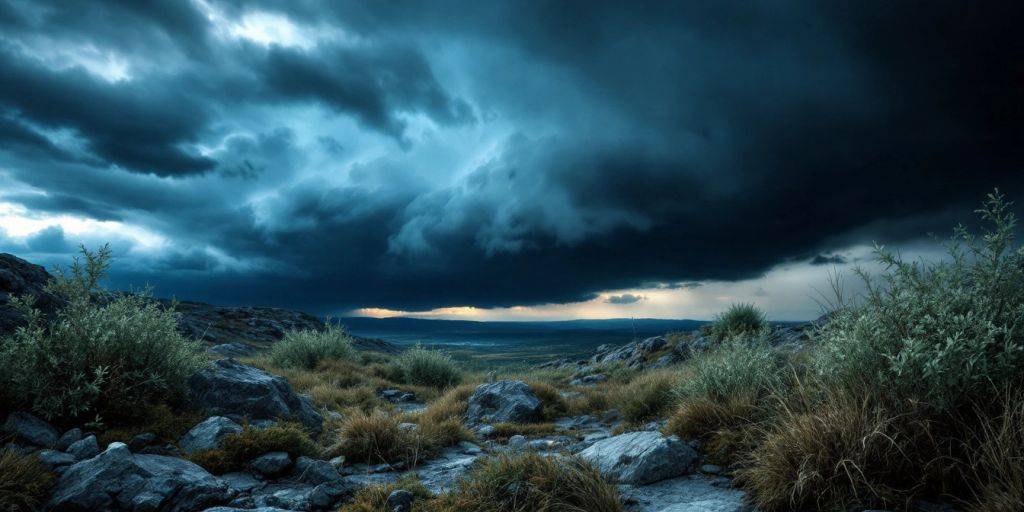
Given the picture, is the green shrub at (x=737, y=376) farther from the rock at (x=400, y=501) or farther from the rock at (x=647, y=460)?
the rock at (x=400, y=501)

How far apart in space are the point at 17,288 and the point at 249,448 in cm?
579

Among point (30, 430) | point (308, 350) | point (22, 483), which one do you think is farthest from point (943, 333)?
point (308, 350)

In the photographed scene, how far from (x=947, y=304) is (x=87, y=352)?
9.81 meters

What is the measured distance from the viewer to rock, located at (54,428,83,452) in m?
5.39

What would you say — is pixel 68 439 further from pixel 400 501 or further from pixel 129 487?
pixel 400 501

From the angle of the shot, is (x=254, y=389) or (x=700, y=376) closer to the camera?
(x=700, y=376)

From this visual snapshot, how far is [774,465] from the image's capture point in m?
4.34

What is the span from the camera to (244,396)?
7.76m

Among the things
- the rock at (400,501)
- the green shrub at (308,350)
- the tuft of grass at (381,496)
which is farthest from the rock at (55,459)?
the green shrub at (308,350)

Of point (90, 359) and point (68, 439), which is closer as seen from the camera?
point (68, 439)

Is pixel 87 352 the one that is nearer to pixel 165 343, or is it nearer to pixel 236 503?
pixel 165 343

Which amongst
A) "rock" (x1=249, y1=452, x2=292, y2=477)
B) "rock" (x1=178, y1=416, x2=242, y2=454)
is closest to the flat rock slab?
"rock" (x1=249, y1=452, x2=292, y2=477)

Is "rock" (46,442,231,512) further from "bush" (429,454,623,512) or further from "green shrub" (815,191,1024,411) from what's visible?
"green shrub" (815,191,1024,411)

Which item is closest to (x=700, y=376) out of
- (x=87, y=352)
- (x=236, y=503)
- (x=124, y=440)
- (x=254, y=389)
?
(x=236, y=503)
